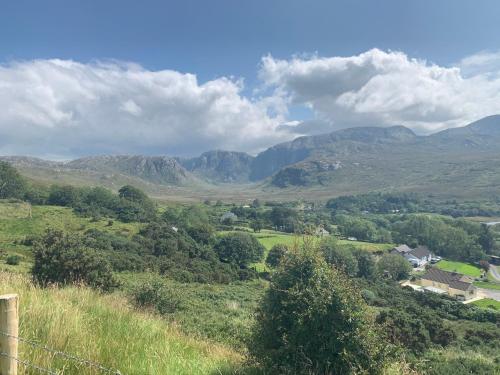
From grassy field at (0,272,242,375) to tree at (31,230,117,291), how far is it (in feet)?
51.7

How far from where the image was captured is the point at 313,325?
21.8 feet

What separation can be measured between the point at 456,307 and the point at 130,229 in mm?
61764

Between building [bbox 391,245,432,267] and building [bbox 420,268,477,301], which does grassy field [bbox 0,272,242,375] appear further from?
building [bbox 391,245,432,267]

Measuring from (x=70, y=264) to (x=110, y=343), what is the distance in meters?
18.9

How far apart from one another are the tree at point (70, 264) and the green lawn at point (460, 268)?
3631 inches

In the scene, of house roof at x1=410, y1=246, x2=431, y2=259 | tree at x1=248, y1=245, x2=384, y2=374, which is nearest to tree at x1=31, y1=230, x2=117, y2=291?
tree at x1=248, y1=245, x2=384, y2=374

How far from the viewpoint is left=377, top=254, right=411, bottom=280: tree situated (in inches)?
3260

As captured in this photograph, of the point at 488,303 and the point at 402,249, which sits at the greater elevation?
the point at 402,249

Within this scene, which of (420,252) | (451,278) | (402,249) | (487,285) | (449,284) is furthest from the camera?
(402,249)

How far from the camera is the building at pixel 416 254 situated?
322ft

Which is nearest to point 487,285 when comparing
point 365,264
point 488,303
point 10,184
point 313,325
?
point 488,303

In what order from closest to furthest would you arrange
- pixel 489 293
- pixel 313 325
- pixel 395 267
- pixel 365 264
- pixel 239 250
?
pixel 313 325
pixel 489 293
pixel 239 250
pixel 365 264
pixel 395 267

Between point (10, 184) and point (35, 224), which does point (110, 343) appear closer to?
point (35, 224)

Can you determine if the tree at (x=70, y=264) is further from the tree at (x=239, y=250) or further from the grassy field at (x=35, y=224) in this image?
the tree at (x=239, y=250)
